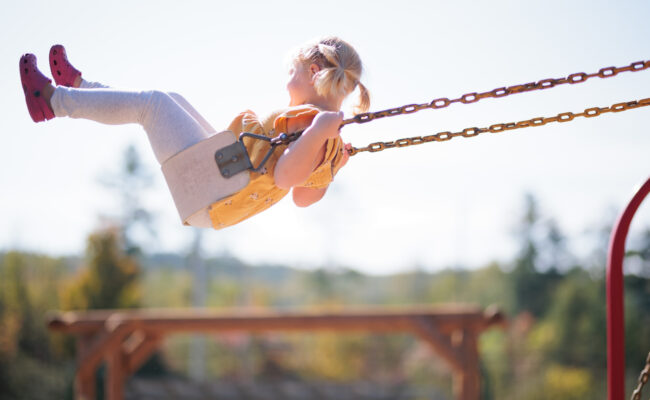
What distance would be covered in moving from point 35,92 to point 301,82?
0.91 meters

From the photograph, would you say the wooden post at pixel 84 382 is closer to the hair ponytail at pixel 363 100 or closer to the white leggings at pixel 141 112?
the white leggings at pixel 141 112

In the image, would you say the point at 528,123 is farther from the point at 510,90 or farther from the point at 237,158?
the point at 237,158

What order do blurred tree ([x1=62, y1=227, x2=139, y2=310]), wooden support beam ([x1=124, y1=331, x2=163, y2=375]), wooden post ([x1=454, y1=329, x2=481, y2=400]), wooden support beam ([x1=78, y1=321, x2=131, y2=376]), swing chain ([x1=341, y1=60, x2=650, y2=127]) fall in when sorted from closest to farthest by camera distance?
1. swing chain ([x1=341, y1=60, x2=650, y2=127])
2. wooden post ([x1=454, y1=329, x2=481, y2=400])
3. wooden support beam ([x1=78, y1=321, x2=131, y2=376])
4. wooden support beam ([x1=124, y1=331, x2=163, y2=375])
5. blurred tree ([x1=62, y1=227, x2=139, y2=310])

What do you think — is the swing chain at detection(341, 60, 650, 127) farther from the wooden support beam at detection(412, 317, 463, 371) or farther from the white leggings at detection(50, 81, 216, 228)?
the wooden support beam at detection(412, 317, 463, 371)

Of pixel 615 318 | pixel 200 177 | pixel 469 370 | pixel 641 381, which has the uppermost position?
pixel 200 177

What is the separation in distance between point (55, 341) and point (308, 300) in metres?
7.25

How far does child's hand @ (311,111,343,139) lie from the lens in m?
2.16

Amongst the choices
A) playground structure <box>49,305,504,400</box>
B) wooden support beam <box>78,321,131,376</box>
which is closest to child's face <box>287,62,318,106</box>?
playground structure <box>49,305,504,400</box>

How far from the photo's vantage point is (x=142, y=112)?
2.32 meters

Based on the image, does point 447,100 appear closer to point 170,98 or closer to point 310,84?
point 310,84

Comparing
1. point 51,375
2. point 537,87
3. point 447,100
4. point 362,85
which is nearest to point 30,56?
point 362,85

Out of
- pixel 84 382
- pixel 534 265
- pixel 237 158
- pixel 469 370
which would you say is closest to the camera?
pixel 237 158

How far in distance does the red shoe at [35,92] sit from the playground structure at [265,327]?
3965 millimetres

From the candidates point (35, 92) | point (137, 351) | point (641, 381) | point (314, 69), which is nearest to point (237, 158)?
point (314, 69)
